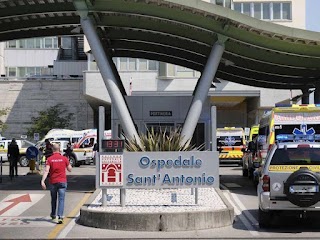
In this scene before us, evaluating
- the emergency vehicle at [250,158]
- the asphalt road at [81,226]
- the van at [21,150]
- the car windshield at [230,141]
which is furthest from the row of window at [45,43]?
the asphalt road at [81,226]

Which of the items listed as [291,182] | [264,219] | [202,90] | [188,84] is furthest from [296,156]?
[188,84]

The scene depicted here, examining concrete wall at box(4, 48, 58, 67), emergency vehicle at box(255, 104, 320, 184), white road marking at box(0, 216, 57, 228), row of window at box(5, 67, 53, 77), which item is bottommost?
white road marking at box(0, 216, 57, 228)

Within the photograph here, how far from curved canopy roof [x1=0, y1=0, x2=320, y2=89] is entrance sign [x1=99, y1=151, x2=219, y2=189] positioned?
776 centimetres

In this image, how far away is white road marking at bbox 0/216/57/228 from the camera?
13.6m

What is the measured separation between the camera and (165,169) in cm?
1455

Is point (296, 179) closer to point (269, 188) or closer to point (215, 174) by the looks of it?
point (269, 188)

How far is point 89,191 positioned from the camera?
21.1m

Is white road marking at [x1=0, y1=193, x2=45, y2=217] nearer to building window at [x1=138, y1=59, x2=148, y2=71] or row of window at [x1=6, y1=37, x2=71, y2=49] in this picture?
building window at [x1=138, y1=59, x2=148, y2=71]

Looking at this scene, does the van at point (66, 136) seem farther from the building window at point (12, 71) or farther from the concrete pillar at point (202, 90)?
the building window at point (12, 71)

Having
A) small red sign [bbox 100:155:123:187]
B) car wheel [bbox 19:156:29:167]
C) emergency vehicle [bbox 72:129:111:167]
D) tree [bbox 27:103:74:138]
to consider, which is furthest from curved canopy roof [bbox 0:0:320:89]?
tree [bbox 27:103:74:138]

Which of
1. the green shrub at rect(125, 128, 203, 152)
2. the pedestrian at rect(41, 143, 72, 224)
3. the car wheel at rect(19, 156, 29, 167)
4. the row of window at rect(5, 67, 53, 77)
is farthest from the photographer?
the row of window at rect(5, 67, 53, 77)

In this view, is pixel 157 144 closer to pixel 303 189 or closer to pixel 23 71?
pixel 303 189

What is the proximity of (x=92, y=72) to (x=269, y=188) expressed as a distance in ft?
144

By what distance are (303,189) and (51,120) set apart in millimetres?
49869
